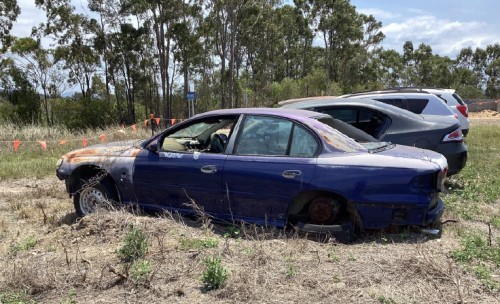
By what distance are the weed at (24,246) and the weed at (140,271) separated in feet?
4.96

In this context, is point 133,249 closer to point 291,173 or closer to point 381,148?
point 291,173

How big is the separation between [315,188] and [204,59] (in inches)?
1239

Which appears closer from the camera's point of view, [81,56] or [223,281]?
[223,281]

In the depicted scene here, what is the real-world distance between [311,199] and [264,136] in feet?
2.88

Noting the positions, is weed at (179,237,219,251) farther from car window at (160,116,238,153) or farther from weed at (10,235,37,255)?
weed at (10,235,37,255)

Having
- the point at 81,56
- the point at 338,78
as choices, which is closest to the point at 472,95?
the point at 338,78

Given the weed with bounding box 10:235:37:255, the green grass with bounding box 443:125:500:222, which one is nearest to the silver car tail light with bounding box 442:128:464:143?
the green grass with bounding box 443:125:500:222

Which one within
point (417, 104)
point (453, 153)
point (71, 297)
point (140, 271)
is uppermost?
point (417, 104)

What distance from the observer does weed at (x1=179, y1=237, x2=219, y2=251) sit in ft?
15.7

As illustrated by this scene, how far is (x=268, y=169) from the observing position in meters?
5.09

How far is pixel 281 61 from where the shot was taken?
174 ft

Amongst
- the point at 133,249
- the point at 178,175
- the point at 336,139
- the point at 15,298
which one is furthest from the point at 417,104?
the point at 15,298

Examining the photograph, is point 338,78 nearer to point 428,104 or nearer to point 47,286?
point 428,104

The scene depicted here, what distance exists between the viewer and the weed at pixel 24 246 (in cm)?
508
